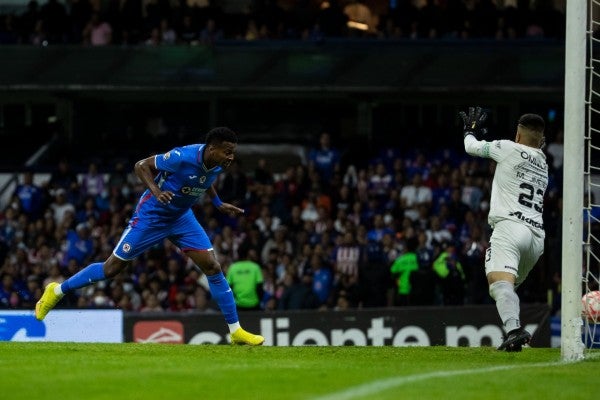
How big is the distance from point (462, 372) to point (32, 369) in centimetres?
336

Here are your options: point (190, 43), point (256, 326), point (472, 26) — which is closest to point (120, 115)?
point (190, 43)

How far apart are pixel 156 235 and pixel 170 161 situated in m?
0.83

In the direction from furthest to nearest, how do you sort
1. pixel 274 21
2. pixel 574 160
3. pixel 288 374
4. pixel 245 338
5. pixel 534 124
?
1. pixel 274 21
2. pixel 245 338
3. pixel 534 124
4. pixel 574 160
5. pixel 288 374

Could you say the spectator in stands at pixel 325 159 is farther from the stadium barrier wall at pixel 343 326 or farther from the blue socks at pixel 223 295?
the blue socks at pixel 223 295

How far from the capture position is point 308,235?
2498cm

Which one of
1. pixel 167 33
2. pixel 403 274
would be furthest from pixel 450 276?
pixel 167 33

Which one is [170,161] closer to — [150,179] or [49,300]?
[150,179]

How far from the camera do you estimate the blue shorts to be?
13.4m

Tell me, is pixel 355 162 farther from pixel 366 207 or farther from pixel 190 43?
pixel 190 43

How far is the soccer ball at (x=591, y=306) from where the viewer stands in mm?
12469

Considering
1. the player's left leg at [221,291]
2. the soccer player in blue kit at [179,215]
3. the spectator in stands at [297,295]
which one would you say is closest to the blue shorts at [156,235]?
the soccer player in blue kit at [179,215]

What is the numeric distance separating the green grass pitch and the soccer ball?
0.36m

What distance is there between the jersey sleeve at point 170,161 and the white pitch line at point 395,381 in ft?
12.2

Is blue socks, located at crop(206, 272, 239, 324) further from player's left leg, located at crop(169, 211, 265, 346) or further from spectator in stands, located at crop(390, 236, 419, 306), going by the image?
spectator in stands, located at crop(390, 236, 419, 306)
